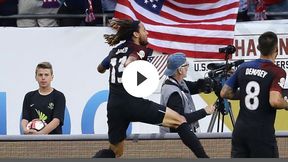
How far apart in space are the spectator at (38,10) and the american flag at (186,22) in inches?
33.7

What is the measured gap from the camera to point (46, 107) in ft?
42.1

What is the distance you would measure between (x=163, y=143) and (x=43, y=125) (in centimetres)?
166

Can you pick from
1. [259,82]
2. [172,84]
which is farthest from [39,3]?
[259,82]

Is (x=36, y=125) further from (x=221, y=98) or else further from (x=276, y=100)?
(x=276, y=100)

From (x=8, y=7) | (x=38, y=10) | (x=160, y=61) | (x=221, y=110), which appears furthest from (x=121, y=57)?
(x=8, y=7)

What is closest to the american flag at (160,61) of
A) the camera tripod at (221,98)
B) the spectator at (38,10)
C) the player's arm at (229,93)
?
the camera tripod at (221,98)

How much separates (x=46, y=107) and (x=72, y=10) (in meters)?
2.52

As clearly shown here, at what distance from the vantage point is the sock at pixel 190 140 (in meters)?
11.1

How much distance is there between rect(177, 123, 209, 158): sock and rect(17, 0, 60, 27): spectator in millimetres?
4120

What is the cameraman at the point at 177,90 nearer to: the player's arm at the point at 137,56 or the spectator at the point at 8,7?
the player's arm at the point at 137,56

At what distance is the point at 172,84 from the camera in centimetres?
1216

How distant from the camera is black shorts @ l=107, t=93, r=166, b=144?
1127cm

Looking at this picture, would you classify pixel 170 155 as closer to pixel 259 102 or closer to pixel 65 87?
pixel 259 102

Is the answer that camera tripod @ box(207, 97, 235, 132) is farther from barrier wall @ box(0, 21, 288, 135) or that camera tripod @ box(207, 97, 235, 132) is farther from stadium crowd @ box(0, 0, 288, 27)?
stadium crowd @ box(0, 0, 288, 27)
